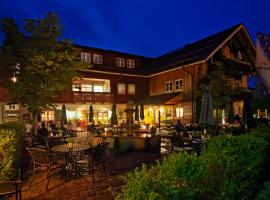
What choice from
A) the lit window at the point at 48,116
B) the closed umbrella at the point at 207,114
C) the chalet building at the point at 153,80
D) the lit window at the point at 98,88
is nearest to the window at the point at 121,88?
the chalet building at the point at 153,80

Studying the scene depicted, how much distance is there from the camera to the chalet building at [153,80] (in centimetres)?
2055

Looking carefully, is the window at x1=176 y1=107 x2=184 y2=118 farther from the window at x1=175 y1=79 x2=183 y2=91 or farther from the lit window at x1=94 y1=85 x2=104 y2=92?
the lit window at x1=94 y1=85 x2=104 y2=92

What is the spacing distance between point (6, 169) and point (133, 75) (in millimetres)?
20497

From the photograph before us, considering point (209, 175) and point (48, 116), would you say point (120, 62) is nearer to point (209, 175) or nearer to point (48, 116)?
point (48, 116)

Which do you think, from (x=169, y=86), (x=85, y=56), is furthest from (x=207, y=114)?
(x=85, y=56)

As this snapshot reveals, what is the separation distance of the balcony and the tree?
29.7ft

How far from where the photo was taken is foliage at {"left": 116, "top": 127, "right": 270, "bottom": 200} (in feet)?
7.67

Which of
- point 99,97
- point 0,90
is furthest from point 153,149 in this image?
point 0,90

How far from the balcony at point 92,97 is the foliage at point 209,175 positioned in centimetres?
1826

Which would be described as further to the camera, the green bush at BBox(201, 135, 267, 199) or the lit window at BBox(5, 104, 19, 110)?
the lit window at BBox(5, 104, 19, 110)

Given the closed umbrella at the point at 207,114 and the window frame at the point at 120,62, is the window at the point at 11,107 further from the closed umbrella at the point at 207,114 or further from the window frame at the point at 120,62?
the closed umbrella at the point at 207,114

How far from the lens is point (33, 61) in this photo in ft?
36.6

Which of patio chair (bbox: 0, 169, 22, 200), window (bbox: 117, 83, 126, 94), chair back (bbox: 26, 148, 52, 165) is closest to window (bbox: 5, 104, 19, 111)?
window (bbox: 117, 83, 126, 94)

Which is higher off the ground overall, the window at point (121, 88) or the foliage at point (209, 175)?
the window at point (121, 88)
